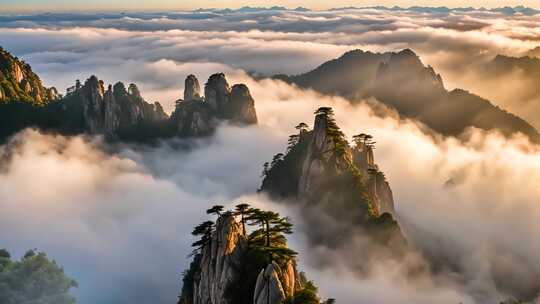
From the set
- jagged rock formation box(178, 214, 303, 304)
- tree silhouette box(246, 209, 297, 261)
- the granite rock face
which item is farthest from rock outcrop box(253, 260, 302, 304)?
the granite rock face

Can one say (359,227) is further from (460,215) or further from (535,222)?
(535,222)

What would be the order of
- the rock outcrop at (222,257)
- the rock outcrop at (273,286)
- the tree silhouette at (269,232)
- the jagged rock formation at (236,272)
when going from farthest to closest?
the tree silhouette at (269,232)
the rock outcrop at (222,257)
the jagged rock formation at (236,272)
the rock outcrop at (273,286)

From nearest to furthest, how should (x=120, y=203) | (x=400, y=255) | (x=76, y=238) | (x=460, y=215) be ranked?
(x=400, y=255) < (x=460, y=215) < (x=76, y=238) < (x=120, y=203)

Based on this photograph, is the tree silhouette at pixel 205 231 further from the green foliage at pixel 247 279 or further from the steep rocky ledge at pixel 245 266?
the green foliage at pixel 247 279

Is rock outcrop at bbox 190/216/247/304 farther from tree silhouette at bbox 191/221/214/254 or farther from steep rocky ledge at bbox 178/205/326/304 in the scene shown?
tree silhouette at bbox 191/221/214/254

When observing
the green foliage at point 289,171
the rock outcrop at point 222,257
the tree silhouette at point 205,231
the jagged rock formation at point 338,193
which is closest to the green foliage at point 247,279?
the rock outcrop at point 222,257

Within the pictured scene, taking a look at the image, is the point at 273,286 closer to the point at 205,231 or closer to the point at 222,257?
the point at 222,257

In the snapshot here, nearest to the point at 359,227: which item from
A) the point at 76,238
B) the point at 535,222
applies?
the point at 535,222
